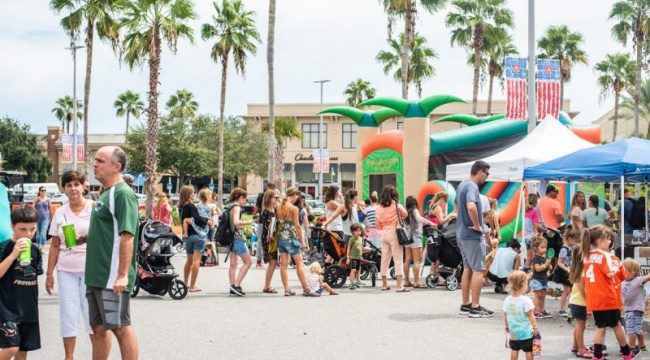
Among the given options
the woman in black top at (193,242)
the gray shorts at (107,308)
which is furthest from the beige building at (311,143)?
the gray shorts at (107,308)

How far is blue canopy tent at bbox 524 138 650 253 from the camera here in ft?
37.3

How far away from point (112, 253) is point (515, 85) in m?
14.8

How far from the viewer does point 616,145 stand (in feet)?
39.1

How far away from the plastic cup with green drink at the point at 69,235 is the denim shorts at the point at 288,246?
6354 mm

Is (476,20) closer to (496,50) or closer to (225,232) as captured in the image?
(496,50)

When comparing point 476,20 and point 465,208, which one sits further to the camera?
point 476,20

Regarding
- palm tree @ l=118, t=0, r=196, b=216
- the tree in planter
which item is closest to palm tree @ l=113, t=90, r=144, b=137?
the tree in planter

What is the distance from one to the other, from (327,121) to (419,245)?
57.8 metres

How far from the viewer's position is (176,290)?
12.7 m

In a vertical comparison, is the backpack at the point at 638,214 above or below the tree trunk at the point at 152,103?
below

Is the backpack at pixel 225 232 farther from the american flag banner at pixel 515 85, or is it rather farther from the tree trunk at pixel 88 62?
the tree trunk at pixel 88 62

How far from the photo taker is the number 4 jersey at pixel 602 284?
25.5ft

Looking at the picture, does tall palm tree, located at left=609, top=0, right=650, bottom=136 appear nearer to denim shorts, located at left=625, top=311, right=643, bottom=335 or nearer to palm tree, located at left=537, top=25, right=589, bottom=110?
palm tree, located at left=537, top=25, right=589, bottom=110

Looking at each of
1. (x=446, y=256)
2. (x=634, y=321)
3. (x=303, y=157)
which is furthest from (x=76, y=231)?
(x=303, y=157)
